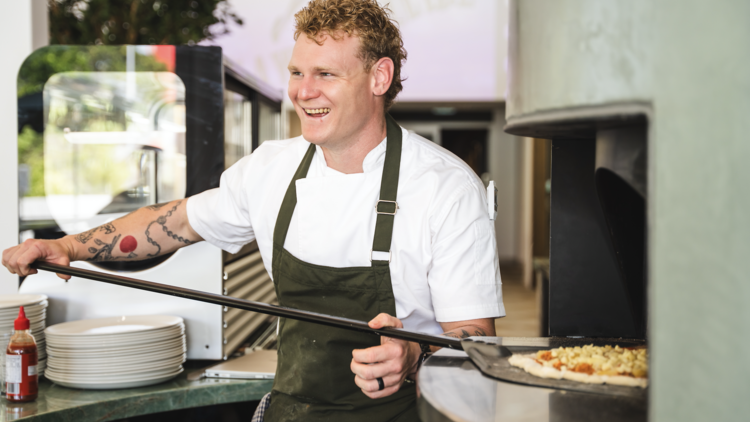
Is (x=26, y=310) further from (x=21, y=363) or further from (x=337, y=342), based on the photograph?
(x=337, y=342)

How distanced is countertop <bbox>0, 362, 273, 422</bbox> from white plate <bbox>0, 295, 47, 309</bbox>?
24 centimetres

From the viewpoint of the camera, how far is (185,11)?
4.47 meters

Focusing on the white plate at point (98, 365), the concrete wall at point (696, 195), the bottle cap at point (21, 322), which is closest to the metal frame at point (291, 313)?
the bottle cap at point (21, 322)

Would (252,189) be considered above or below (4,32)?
below

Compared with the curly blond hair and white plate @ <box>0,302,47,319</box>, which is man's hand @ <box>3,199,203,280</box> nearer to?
white plate @ <box>0,302,47,319</box>

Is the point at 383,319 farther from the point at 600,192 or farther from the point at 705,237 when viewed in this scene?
the point at 705,237

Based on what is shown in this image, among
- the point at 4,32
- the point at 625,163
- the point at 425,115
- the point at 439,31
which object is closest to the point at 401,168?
the point at 625,163

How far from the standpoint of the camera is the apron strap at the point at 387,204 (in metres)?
1.52

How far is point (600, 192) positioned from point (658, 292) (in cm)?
49

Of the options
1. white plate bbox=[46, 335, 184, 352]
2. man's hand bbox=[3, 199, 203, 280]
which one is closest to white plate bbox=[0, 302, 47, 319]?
white plate bbox=[46, 335, 184, 352]

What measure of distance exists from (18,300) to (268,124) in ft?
4.63

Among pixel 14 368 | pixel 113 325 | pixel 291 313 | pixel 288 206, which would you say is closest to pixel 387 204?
pixel 288 206

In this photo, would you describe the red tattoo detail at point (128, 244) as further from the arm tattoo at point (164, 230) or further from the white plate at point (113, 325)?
the white plate at point (113, 325)

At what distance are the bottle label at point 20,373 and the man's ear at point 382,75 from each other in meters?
1.13
